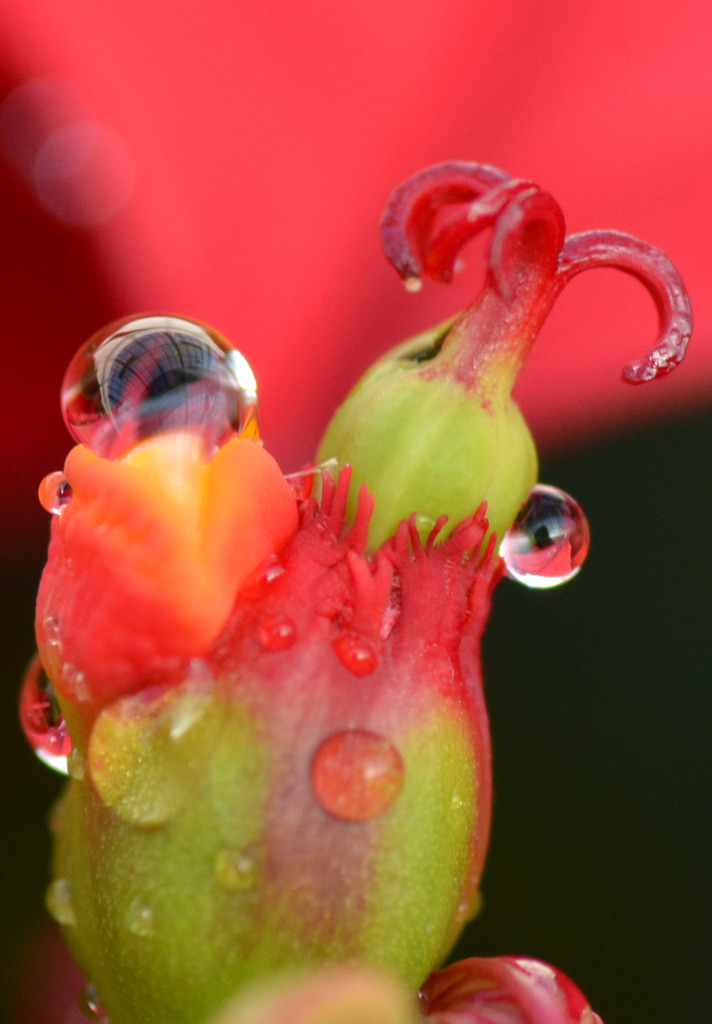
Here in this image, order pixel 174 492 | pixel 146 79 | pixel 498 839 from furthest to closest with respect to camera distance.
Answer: pixel 498 839
pixel 146 79
pixel 174 492

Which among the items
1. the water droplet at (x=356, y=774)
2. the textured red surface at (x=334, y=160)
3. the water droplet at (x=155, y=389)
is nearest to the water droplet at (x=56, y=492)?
the water droplet at (x=155, y=389)

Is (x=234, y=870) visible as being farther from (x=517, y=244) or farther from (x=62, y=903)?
(x=517, y=244)

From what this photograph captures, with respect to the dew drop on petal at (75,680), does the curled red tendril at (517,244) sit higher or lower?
higher

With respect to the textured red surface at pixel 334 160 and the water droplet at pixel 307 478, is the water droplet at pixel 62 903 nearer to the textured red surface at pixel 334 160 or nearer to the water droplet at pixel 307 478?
the water droplet at pixel 307 478

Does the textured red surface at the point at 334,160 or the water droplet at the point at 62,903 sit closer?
the water droplet at the point at 62,903

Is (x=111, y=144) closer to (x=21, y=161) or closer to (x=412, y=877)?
(x=21, y=161)

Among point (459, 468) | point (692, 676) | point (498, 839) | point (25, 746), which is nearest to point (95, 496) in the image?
point (459, 468)

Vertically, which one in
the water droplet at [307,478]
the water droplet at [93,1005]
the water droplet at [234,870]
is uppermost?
the water droplet at [307,478]

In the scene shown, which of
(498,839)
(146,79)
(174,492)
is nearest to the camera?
(174,492)
